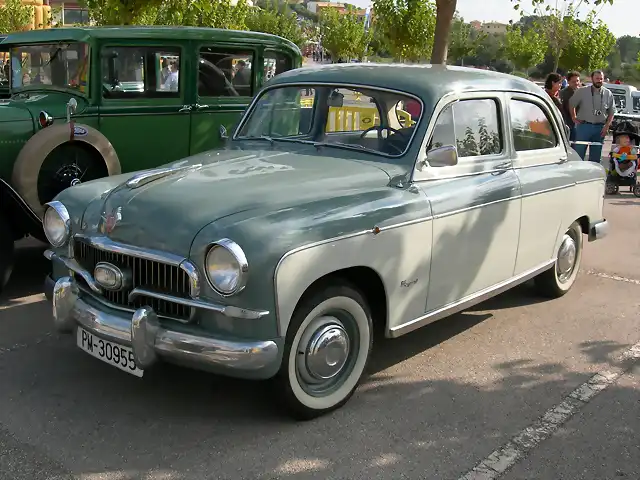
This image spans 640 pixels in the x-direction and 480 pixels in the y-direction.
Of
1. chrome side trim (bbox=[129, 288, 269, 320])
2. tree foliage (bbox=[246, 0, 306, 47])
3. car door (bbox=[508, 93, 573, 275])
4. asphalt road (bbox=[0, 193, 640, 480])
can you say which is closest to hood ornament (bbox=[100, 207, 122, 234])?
chrome side trim (bbox=[129, 288, 269, 320])

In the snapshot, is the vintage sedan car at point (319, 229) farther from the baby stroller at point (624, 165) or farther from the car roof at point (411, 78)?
the baby stroller at point (624, 165)

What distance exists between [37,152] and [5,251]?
818 mm

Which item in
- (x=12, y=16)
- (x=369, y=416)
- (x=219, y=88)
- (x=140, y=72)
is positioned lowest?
(x=369, y=416)

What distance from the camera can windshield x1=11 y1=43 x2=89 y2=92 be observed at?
661cm

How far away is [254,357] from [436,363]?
168cm

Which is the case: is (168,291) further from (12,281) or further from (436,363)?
(12,281)

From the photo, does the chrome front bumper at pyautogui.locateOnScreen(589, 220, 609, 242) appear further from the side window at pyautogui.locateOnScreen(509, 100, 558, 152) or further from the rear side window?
the rear side window

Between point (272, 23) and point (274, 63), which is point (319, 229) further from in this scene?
point (272, 23)

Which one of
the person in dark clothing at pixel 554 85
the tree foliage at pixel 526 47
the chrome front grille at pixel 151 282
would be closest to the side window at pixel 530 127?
the chrome front grille at pixel 151 282

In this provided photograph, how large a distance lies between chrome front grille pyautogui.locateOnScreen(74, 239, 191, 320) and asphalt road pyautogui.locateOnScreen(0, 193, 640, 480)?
1.96ft

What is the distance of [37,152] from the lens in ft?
19.1

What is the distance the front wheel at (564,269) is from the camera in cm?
585

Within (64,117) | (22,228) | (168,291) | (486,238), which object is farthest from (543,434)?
(64,117)

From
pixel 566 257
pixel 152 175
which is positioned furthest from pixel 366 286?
pixel 566 257
